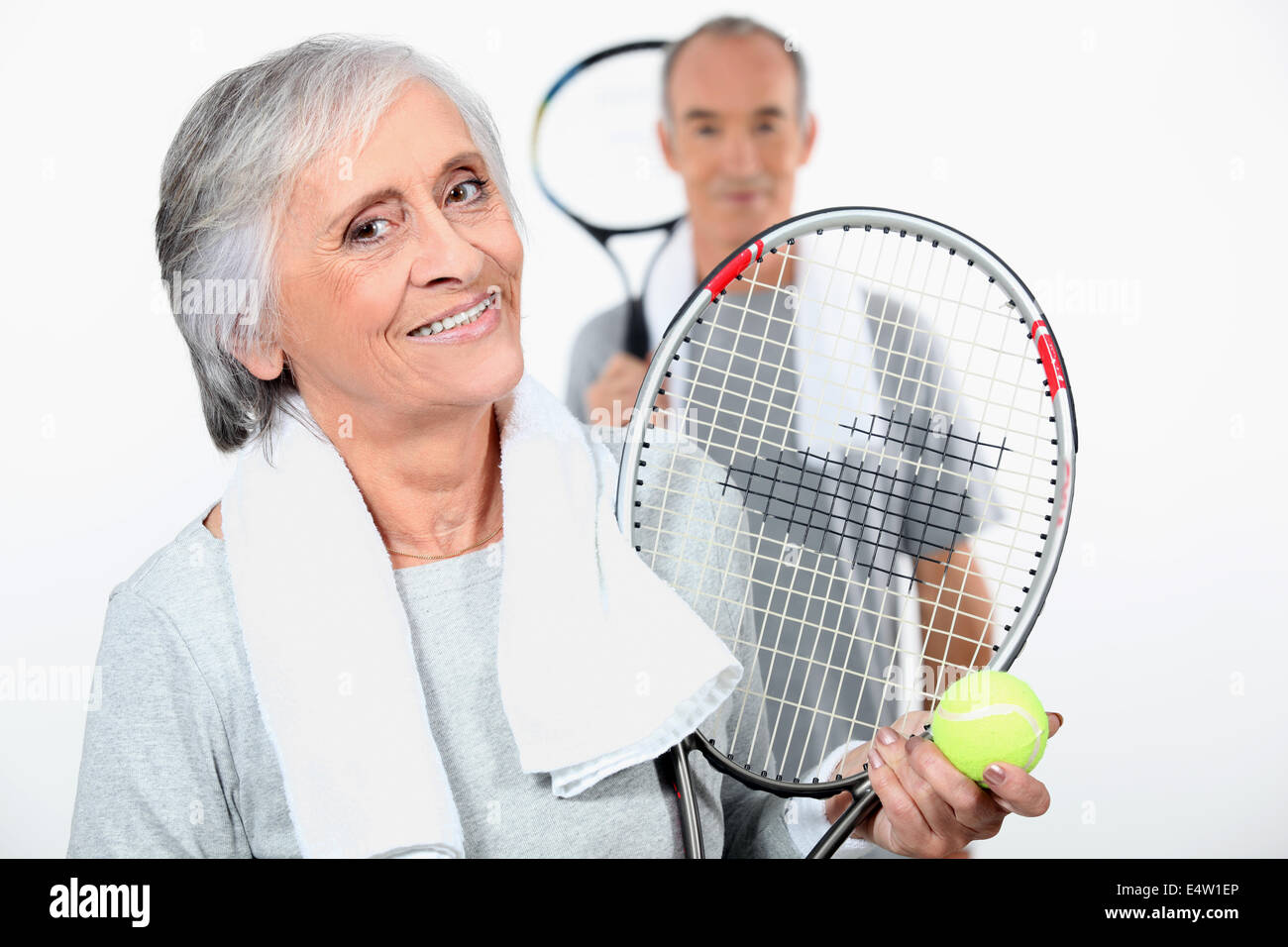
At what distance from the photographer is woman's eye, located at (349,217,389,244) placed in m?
1.17

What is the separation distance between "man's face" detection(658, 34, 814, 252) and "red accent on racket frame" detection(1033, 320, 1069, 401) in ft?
4.53

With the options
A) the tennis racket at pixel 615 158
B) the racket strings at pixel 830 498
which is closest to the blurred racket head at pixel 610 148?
the tennis racket at pixel 615 158

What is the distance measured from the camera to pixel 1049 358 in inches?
49.6

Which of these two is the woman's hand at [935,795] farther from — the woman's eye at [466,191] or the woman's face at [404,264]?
the woman's eye at [466,191]

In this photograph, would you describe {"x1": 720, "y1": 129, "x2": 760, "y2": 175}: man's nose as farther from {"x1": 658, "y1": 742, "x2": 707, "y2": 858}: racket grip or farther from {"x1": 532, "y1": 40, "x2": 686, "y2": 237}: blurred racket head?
{"x1": 658, "y1": 742, "x2": 707, "y2": 858}: racket grip

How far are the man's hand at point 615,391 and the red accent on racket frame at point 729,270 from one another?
3.85 ft

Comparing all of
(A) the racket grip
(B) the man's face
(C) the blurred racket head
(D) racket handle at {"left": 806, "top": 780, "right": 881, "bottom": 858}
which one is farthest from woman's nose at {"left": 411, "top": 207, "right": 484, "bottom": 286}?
(C) the blurred racket head

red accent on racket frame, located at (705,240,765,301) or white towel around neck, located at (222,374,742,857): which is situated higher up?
red accent on racket frame, located at (705,240,765,301)

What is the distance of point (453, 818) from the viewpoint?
3.67ft

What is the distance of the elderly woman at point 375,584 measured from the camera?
112 centimetres

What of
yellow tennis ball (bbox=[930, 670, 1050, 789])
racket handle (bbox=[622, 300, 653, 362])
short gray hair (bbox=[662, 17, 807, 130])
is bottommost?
yellow tennis ball (bbox=[930, 670, 1050, 789])

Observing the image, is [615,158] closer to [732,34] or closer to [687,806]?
[732,34]
